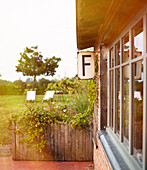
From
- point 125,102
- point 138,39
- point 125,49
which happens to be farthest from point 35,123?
point 138,39

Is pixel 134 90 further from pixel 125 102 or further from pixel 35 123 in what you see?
pixel 35 123

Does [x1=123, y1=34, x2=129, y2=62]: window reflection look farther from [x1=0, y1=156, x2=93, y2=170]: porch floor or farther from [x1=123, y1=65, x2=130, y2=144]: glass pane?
[x1=0, y1=156, x2=93, y2=170]: porch floor

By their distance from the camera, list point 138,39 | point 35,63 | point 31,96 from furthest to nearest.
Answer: point 35,63 < point 31,96 < point 138,39

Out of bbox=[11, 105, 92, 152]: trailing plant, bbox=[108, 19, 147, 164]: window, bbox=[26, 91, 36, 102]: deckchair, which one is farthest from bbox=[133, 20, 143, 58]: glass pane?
bbox=[26, 91, 36, 102]: deckchair

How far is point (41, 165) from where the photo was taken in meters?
4.50

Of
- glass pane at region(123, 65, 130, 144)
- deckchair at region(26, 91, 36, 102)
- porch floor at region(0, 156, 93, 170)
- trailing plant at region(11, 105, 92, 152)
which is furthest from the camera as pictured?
deckchair at region(26, 91, 36, 102)

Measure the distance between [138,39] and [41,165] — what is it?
4.00 meters

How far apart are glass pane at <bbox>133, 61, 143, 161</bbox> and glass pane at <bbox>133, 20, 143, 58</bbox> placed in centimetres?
9

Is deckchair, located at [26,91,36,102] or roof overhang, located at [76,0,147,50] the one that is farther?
deckchair, located at [26,91,36,102]

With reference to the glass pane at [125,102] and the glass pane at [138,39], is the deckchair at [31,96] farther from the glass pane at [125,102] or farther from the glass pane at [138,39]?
the glass pane at [138,39]

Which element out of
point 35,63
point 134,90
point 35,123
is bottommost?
point 35,123

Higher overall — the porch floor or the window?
the window

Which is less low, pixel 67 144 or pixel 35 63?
pixel 35 63

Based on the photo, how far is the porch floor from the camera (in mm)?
4336
